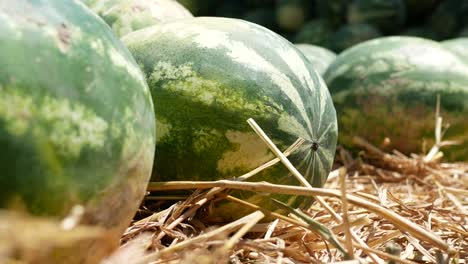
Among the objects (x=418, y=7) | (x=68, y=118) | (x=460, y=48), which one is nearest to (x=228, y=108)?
(x=68, y=118)

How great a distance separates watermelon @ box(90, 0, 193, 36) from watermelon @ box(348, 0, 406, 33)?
12.1 ft

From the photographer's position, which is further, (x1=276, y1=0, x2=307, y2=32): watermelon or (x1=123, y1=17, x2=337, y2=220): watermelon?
(x1=276, y1=0, x2=307, y2=32): watermelon

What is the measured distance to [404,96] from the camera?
2768 millimetres

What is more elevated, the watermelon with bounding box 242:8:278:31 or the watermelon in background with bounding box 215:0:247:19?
the watermelon with bounding box 242:8:278:31

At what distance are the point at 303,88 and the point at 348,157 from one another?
1298 mm

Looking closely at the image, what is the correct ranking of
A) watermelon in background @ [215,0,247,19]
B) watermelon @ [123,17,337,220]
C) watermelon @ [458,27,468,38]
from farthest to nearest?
watermelon in background @ [215,0,247,19] < watermelon @ [458,27,468,38] < watermelon @ [123,17,337,220]

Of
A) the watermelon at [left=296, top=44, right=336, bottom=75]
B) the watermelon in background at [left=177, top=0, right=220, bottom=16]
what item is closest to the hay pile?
the watermelon at [left=296, top=44, right=336, bottom=75]

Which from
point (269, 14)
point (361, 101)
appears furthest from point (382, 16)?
point (361, 101)

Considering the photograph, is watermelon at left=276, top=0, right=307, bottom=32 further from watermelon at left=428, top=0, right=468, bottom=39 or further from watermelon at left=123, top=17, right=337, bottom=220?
watermelon at left=123, top=17, right=337, bottom=220

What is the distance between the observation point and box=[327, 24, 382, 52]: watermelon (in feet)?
17.7

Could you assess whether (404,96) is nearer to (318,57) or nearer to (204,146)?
(318,57)

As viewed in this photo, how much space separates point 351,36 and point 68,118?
4674 mm

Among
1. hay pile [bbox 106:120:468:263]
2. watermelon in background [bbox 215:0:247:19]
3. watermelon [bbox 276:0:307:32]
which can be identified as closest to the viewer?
hay pile [bbox 106:120:468:263]

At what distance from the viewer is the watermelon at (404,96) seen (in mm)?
2746
